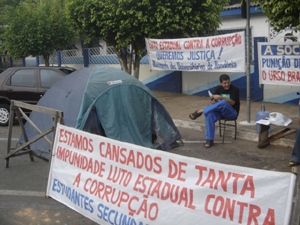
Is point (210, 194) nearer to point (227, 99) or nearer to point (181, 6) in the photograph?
point (227, 99)

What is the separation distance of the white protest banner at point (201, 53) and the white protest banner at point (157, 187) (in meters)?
4.85

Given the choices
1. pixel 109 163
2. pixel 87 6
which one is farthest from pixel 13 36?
pixel 109 163

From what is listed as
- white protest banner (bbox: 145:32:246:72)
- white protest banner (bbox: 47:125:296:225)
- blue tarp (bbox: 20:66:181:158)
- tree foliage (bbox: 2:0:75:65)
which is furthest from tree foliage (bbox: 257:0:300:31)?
tree foliage (bbox: 2:0:75:65)

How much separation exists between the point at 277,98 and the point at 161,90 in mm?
5206

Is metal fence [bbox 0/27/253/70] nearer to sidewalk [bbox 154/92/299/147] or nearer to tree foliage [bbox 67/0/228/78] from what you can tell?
sidewalk [bbox 154/92/299/147]

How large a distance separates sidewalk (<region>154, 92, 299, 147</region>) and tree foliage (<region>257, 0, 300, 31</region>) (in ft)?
7.30

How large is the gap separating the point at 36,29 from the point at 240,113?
9.85 m

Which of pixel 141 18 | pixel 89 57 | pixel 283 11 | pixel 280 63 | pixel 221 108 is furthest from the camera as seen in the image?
pixel 89 57

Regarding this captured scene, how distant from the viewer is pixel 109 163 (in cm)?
357

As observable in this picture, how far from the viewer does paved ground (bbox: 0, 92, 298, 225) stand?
4.32 meters

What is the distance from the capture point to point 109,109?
20.5 feet

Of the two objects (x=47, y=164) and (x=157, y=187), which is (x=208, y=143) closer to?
(x=47, y=164)

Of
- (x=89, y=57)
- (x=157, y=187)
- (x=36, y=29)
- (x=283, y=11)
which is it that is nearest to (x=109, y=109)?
(x=157, y=187)

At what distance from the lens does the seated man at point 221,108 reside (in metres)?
6.82
